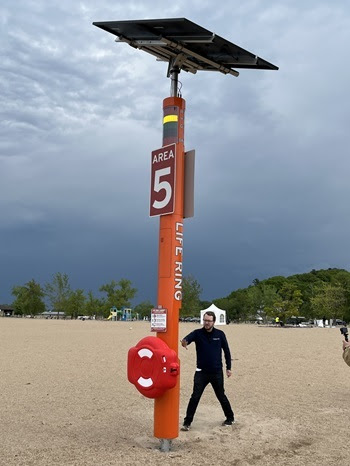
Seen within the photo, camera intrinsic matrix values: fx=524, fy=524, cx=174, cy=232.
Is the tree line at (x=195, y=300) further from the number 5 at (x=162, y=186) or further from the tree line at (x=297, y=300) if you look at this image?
the number 5 at (x=162, y=186)

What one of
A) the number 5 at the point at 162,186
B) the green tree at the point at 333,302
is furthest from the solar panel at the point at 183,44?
the green tree at the point at 333,302

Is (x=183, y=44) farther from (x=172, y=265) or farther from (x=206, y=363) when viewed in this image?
(x=206, y=363)

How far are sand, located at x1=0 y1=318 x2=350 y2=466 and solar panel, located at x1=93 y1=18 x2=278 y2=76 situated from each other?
5291 millimetres

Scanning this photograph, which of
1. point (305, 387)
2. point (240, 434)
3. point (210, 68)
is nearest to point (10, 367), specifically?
point (305, 387)

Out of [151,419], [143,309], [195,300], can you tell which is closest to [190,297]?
[195,300]

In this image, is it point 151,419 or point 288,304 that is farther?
point 288,304

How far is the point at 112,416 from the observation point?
8.95m

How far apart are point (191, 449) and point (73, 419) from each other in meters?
2.58

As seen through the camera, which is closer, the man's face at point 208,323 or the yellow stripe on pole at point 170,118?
the yellow stripe on pole at point 170,118

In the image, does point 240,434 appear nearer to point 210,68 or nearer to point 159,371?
point 159,371

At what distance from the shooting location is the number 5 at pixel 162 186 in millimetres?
7118

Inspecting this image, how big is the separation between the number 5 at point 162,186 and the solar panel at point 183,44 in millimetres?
1535

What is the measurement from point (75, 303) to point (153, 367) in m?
84.0

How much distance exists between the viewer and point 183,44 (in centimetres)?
714
